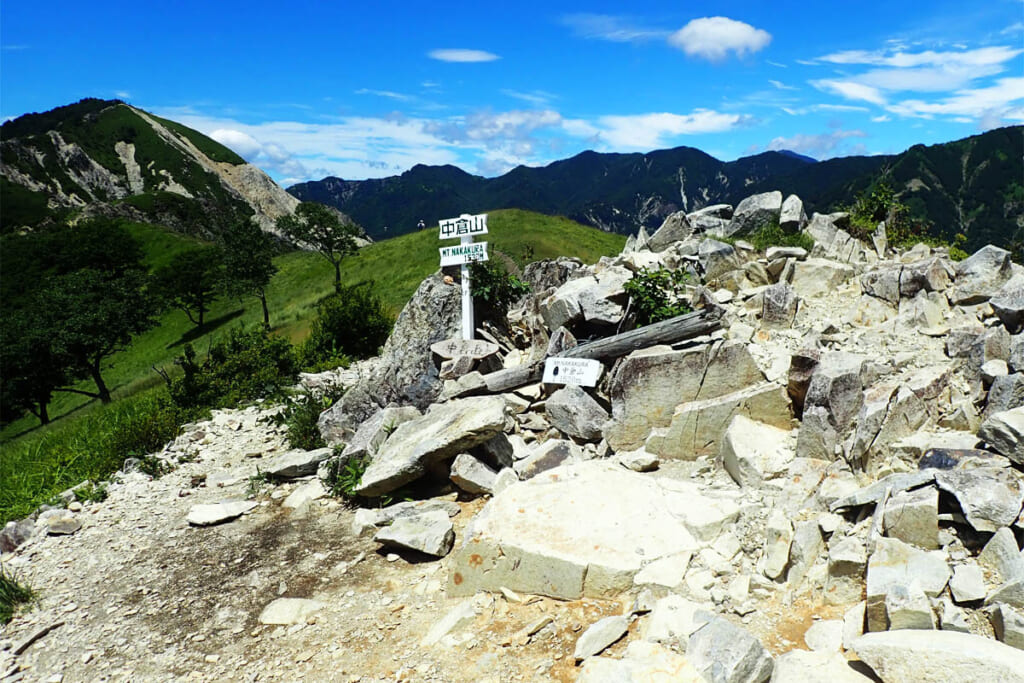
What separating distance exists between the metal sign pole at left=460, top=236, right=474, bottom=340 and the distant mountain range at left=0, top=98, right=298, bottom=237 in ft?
431

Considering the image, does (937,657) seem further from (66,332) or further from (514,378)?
(66,332)

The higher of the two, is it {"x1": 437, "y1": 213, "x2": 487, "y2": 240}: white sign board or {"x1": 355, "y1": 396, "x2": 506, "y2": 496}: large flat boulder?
{"x1": 437, "y1": 213, "x2": 487, "y2": 240}: white sign board

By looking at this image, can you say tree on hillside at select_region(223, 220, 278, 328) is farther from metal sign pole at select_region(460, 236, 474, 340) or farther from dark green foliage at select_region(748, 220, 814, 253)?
dark green foliage at select_region(748, 220, 814, 253)

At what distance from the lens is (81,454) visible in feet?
51.8

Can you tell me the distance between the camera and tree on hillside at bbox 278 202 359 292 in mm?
52312

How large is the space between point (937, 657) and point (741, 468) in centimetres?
480

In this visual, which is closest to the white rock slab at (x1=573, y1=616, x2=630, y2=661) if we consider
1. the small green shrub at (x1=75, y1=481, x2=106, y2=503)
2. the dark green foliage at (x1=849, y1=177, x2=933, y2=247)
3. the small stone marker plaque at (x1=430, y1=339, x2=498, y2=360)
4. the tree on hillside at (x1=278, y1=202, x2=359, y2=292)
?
the small stone marker plaque at (x1=430, y1=339, x2=498, y2=360)

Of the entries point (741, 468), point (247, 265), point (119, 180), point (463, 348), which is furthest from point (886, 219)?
point (119, 180)

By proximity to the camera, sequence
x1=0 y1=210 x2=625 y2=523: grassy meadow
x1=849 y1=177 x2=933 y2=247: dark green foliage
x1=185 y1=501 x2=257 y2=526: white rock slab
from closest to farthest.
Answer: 1. x1=185 y1=501 x2=257 y2=526: white rock slab
2. x1=0 y1=210 x2=625 y2=523: grassy meadow
3. x1=849 y1=177 x2=933 y2=247: dark green foliage

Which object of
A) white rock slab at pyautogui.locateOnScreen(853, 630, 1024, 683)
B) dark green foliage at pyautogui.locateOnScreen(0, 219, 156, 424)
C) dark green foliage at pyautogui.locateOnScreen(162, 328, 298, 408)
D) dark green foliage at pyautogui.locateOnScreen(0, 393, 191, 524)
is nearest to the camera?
white rock slab at pyautogui.locateOnScreen(853, 630, 1024, 683)

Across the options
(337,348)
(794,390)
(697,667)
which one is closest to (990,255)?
(794,390)

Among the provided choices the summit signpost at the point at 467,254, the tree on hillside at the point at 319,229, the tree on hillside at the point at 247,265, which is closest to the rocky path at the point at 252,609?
the summit signpost at the point at 467,254

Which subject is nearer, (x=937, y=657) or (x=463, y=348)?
(x=937, y=657)

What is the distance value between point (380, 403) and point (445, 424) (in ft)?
14.2
